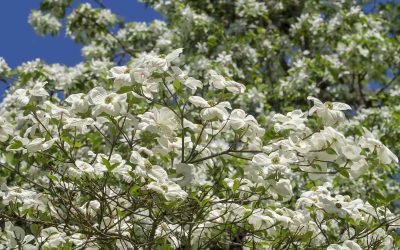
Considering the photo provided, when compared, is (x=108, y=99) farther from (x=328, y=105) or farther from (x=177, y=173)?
(x=328, y=105)

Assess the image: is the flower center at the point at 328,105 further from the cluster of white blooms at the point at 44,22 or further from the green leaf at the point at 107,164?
the cluster of white blooms at the point at 44,22

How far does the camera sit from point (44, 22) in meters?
8.81

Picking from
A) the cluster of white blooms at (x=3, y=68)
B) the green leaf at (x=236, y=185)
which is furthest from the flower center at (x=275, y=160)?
the cluster of white blooms at (x=3, y=68)

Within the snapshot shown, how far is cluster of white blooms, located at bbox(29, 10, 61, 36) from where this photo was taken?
8.77m

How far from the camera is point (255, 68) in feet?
24.2

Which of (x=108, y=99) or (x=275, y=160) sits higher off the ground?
(x=108, y=99)

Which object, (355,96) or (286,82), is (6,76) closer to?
(286,82)

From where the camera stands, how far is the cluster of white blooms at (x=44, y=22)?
8.77 m

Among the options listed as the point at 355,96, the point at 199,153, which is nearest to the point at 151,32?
the point at 355,96

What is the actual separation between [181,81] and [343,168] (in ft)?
2.55

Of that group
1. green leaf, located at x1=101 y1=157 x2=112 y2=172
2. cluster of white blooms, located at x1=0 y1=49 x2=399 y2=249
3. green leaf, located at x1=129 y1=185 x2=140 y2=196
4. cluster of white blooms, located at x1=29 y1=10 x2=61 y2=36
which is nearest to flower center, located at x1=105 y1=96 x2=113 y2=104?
cluster of white blooms, located at x1=0 y1=49 x2=399 y2=249

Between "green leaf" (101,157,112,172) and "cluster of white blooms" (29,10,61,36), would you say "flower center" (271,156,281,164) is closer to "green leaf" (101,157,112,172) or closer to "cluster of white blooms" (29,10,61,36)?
"green leaf" (101,157,112,172)

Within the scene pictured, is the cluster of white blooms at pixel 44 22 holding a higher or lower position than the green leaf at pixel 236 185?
higher

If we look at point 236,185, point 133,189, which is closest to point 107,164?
point 133,189
